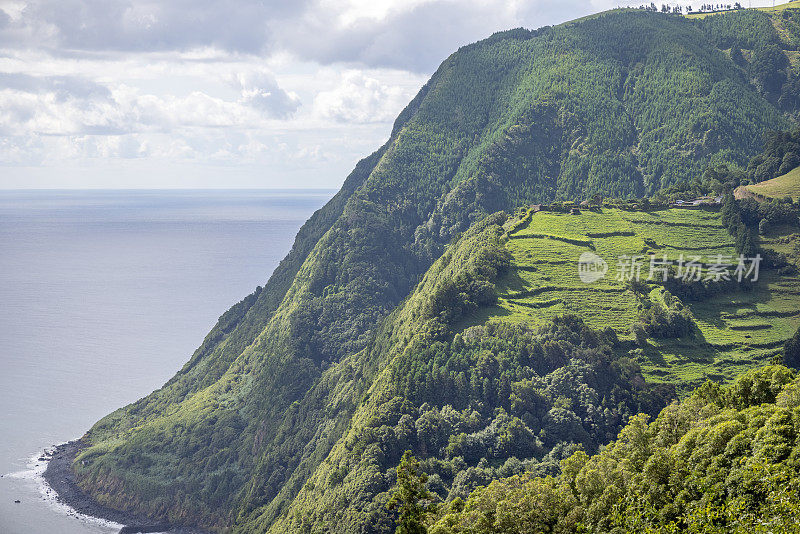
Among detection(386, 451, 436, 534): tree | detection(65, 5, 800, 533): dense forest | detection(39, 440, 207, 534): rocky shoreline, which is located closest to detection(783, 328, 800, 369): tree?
detection(65, 5, 800, 533): dense forest

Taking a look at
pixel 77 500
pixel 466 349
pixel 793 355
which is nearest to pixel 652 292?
pixel 793 355

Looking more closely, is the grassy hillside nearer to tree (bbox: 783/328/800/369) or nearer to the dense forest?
the dense forest

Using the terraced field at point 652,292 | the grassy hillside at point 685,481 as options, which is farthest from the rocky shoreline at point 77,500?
the grassy hillside at point 685,481

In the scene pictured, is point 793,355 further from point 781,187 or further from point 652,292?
point 781,187

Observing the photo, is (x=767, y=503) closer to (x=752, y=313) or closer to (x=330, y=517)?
(x=330, y=517)

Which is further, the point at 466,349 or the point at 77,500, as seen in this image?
the point at 77,500

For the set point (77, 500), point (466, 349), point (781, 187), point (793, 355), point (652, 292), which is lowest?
point (77, 500)

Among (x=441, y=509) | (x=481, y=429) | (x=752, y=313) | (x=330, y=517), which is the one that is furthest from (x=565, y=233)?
(x=441, y=509)

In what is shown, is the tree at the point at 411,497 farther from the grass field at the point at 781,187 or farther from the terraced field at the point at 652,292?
the grass field at the point at 781,187
